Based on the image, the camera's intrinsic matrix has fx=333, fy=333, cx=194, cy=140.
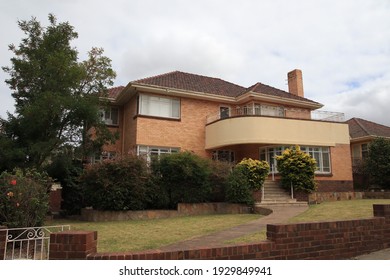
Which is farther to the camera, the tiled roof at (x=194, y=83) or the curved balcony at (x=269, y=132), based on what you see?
the tiled roof at (x=194, y=83)

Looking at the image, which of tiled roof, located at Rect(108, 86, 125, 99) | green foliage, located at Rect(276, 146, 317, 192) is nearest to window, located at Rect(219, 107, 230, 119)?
green foliage, located at Rect(276, 146, 317, 192)

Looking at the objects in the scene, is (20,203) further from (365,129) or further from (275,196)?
(365,129)

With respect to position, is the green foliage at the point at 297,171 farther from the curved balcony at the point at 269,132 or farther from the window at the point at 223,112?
the window at the point at 223,112

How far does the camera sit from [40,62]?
55.9 ft

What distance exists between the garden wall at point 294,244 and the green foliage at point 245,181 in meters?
9.16

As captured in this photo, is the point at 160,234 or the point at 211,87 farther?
the point at 211,87

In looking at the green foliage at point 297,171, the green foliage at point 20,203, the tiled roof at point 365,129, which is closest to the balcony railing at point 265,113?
the green foliage at point 297,171

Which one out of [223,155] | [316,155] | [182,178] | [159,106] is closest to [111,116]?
[159,106]

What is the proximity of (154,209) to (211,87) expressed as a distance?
12.0m

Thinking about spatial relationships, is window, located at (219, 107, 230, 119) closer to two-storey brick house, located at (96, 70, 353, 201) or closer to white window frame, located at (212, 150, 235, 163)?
two-storey brick house, located at (96, 70, 353, 201)

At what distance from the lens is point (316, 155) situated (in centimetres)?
2209

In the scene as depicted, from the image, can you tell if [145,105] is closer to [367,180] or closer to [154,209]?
[154,209]

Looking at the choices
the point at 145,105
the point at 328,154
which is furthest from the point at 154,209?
the point at 328,154

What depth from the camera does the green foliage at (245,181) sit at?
16.4 m
